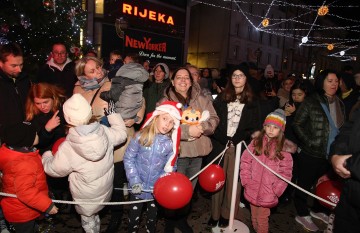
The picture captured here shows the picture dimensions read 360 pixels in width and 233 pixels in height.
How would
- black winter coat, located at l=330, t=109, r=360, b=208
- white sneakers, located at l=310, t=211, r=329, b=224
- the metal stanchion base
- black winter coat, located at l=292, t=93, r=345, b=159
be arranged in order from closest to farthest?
black winter coat, located at l=330, t=109, r=360, b=208 → the metal stanchion base → black winter coat, located at l=292, t=93, r=345, b=159 → white sneakers, located at l=310, t=211, r=329, b=224

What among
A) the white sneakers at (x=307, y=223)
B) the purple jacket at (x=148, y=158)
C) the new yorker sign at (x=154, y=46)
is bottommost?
the white sneakers at (x=307, y=223)

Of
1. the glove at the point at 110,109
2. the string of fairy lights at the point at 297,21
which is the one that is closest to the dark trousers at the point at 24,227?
the glove at the point at 110,109

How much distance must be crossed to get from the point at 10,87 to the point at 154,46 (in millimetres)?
17468

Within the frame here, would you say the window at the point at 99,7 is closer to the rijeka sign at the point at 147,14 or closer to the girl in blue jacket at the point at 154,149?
the rijeka sign at the point at 147,14

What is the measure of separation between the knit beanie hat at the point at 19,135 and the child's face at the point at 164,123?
1.33m

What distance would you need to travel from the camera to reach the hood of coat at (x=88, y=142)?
2.50 metres

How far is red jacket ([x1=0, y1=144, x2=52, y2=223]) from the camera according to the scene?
2508mm

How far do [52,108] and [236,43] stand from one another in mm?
26246

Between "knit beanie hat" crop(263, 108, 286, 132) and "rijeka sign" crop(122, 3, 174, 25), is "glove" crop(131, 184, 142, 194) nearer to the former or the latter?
"knit beanie hat" crop(263, 108, 286, 132)

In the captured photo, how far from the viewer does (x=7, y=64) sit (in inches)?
134

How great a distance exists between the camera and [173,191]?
97.5 inches

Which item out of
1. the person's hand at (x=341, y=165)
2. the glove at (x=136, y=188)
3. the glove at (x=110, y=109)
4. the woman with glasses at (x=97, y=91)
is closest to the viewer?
the person's hand at (x=341, y=165)

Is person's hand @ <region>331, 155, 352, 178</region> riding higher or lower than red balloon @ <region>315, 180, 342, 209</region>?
higher

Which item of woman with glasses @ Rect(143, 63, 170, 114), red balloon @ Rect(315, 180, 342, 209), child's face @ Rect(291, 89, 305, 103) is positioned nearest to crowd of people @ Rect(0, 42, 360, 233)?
red balloon @ Rect(315, 180, 342, 209)
